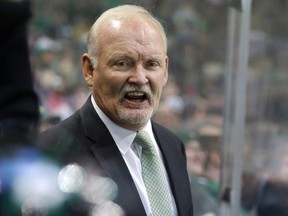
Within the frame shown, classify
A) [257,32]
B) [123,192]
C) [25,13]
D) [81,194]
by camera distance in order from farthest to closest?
1. [257,32]
2. [123,192]
3. [81,194]
4. [25,13]

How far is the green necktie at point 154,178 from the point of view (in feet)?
8.42

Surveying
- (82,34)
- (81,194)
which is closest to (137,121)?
(81,194)

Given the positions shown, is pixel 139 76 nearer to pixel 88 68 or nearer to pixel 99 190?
pixel 88 68

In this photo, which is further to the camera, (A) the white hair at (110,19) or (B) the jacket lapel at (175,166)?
(B) the jacket lapel at (175,166)

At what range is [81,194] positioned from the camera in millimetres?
1812

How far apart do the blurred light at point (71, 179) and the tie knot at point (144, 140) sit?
2.08 ft

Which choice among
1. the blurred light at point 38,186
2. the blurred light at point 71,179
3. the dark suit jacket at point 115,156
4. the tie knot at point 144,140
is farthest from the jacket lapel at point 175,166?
the blurred light at point 38,186

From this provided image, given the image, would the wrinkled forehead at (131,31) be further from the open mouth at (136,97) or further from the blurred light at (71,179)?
the blurred light at (71,179)

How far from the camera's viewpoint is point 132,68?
101 inches

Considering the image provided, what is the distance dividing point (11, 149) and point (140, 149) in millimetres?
1095

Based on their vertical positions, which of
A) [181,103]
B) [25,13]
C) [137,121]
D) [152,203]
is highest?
[25,13]

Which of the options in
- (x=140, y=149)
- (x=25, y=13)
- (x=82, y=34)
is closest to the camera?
(x=25, y=13)

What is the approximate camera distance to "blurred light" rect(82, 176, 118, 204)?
72.9 inches

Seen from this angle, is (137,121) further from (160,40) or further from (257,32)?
(257,32)
